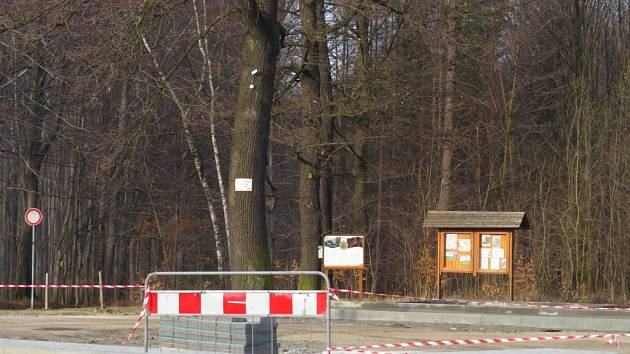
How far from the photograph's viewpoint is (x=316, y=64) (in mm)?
25016

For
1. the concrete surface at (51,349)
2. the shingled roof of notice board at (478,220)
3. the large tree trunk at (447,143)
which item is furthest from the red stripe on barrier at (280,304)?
the large tree trunk at (447,143)

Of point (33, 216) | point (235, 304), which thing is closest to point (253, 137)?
point (235, 304)

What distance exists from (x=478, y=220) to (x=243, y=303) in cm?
1283

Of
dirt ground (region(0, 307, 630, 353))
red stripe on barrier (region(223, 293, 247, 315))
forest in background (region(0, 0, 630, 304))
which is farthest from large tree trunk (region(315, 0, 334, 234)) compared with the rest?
red stripe on barrier (region(223, 293, 247, 315))

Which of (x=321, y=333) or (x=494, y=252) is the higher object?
(x=494, y=252)

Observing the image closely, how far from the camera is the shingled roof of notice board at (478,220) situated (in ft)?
79.5

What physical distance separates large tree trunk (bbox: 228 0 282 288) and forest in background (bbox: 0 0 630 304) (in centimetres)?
650

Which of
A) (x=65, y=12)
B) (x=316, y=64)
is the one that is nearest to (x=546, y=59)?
(x=316, y=64)

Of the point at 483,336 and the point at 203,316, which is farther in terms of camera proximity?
the point at 483,336

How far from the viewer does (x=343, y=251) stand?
25.3m

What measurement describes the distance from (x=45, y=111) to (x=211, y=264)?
13089 mm

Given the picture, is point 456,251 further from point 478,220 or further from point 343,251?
point 343,251

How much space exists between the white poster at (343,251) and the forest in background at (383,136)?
110cm

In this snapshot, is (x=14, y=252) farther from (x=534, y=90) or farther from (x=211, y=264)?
(x=534, y=90)
